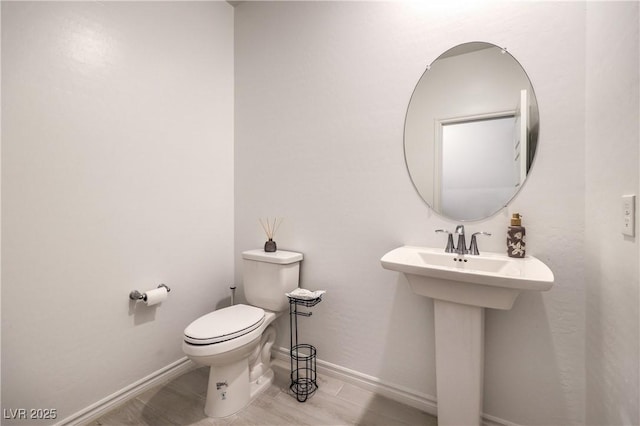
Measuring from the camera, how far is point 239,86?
7.21 feet

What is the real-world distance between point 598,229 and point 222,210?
2128 millimetres

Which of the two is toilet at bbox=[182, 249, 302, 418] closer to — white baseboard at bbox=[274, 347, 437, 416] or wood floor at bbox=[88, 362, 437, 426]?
wood floor at bbox=[88, 362, 437, 426]

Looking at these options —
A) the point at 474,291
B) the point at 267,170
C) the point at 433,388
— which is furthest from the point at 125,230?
the point at 433,388

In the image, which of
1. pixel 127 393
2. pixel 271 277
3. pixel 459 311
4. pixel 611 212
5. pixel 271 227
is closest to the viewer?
pixel 611 212

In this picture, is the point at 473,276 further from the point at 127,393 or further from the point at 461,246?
the point at 127,393

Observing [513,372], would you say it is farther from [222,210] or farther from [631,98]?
[222,210]

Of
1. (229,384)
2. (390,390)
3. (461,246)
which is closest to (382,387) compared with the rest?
(390,390)

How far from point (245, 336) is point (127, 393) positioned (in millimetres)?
799

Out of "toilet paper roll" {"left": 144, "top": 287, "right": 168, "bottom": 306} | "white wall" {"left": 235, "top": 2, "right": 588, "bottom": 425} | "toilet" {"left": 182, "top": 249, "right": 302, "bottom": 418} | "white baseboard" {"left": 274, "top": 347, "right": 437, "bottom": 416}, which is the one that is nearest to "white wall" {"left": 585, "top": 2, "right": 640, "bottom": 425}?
"white wall" {"left": 235, "top": 2, "right": 588, "bottom": 425}

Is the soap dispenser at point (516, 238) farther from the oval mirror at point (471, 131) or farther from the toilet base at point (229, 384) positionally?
the toilet base at point (229, 384)

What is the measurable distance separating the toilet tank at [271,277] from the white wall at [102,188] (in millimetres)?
414

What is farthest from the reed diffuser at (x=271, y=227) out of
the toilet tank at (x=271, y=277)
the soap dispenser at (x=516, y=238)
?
the soap dispenser at (x=516, y=238)

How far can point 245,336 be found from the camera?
4.74ft

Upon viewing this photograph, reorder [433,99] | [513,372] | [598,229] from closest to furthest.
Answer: [598,229] → [513,372] → [433,99]
